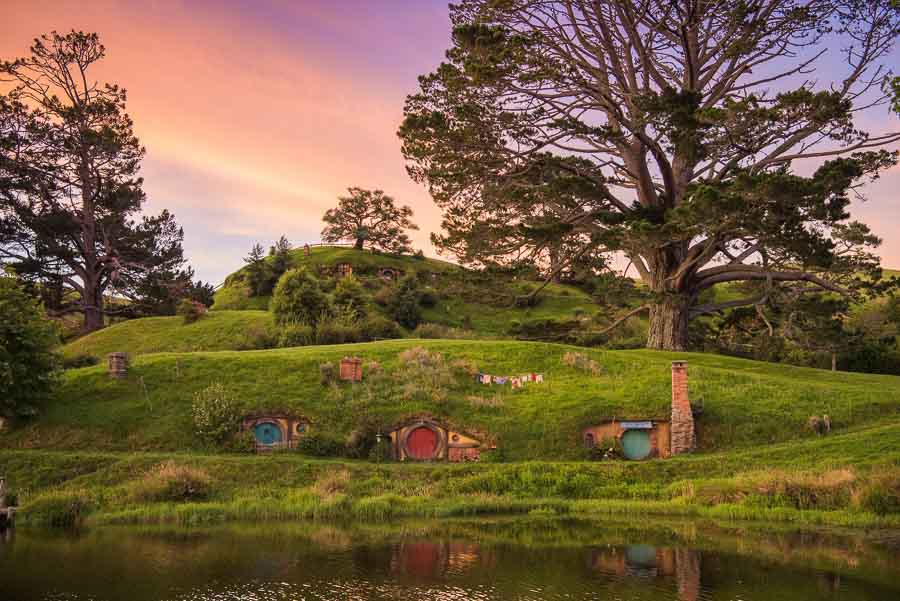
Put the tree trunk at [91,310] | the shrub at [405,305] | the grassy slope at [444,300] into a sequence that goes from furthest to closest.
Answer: the grassy slope at [444,300] < the tree trunk at [91,310] < the shrub at [405,305]

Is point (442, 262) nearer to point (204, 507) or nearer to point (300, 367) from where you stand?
point (300, 367)

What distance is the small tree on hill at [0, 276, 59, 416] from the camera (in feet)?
119

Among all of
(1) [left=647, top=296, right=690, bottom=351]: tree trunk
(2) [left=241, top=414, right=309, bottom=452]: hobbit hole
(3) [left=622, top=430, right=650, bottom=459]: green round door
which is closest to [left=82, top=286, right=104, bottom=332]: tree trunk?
(2) [left=241, top=414, right=309, bottom=452]: hobbit hole

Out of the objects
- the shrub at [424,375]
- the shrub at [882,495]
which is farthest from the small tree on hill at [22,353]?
the shrub at [882,495]

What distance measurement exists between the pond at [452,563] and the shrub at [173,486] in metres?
3.14

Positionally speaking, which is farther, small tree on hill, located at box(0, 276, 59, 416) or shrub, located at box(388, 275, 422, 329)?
shrub, located at box(388, 275, 422, 329)

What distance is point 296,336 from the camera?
5503cm

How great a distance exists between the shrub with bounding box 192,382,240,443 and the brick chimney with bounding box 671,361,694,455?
20.8 m

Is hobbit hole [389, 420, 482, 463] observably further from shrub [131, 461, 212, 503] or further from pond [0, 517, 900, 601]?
shrub [131, 461, 212, 503]

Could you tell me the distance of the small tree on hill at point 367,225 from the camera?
9850 cm

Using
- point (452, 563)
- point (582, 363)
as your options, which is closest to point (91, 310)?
point (582, 363)

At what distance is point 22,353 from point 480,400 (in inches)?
899

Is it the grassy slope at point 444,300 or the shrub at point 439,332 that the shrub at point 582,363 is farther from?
the shrub at point 439,332

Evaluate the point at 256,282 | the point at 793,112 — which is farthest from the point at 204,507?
the point at 256,282
